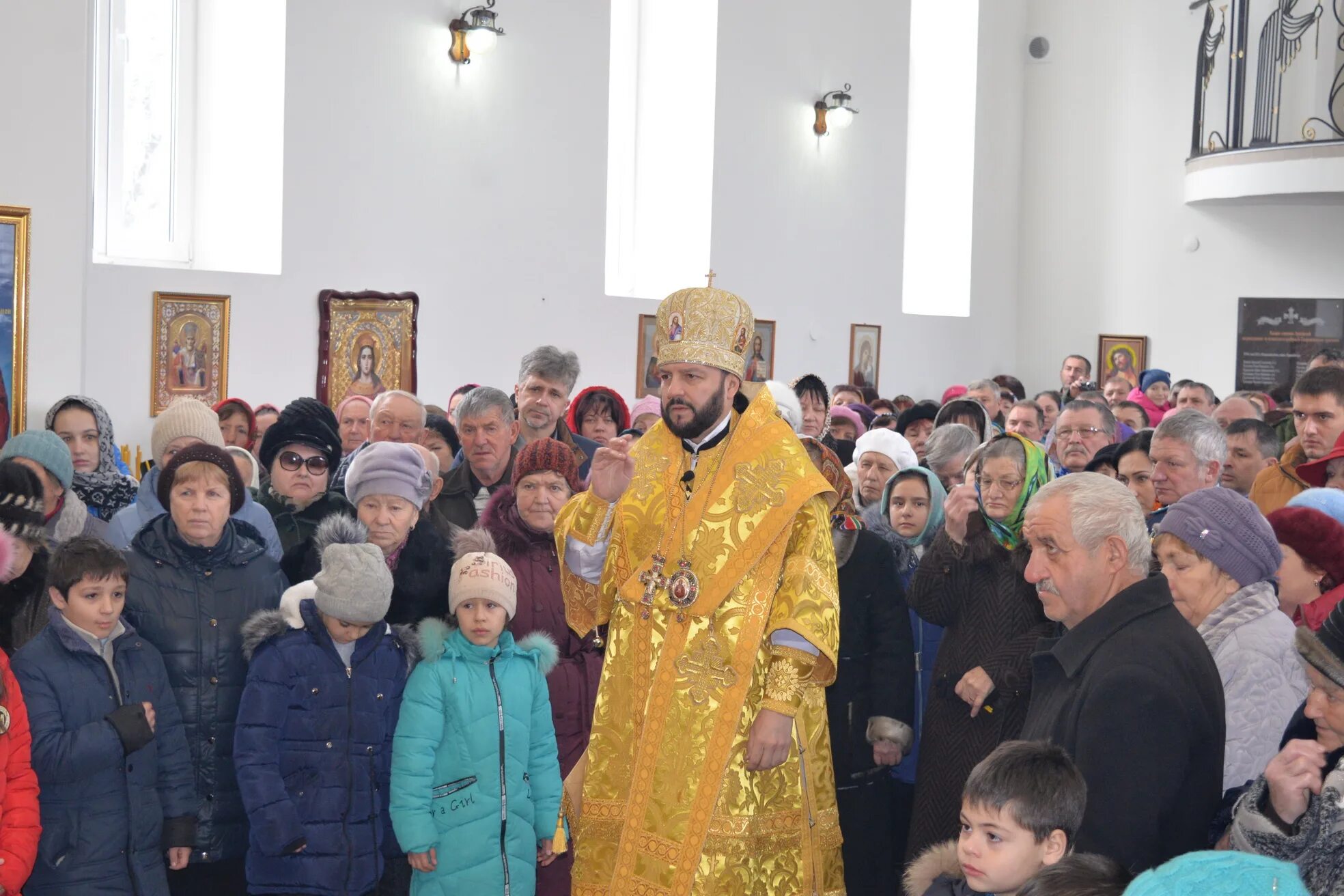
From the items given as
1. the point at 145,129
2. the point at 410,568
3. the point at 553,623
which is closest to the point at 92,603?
the point at 410,568

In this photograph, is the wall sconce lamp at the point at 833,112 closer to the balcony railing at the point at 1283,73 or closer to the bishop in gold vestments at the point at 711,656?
the balcony railing at the point at 1283,73

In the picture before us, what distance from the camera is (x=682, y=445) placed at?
3908mm

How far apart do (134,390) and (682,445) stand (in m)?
6.49

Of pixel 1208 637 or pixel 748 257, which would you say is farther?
pixel 748 257

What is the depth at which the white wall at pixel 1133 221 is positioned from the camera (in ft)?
55.0

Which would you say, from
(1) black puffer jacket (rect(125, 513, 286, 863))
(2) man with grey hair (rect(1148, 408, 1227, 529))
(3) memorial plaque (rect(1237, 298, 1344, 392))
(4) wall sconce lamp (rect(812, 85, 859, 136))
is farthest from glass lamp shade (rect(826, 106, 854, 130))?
(1) black puffer jacket (rect(125, 513, 286, 863))

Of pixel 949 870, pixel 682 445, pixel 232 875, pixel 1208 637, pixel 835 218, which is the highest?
pixel 835 218

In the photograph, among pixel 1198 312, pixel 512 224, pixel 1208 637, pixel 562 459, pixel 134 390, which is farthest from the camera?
pixel 1198 312

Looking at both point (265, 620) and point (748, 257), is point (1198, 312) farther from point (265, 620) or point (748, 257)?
point (265, 620)

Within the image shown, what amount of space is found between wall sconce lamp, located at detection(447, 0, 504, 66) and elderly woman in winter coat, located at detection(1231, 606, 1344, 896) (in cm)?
959

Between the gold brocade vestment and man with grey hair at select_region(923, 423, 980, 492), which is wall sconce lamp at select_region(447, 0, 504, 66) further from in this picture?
the gold brocade vestment

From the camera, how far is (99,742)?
144 inches

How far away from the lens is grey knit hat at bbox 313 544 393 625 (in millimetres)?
3982

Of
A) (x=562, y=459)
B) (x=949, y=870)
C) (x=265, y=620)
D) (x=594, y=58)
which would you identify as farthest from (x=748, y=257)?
(x=949, y=870)
